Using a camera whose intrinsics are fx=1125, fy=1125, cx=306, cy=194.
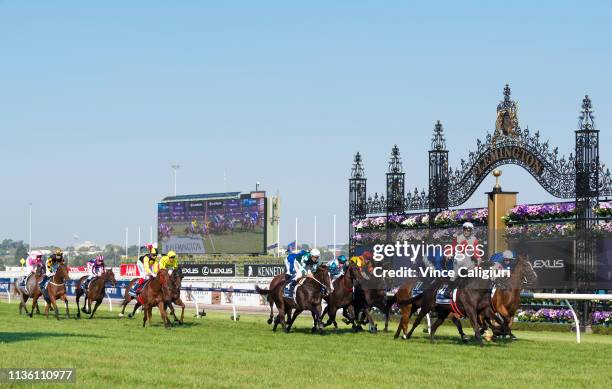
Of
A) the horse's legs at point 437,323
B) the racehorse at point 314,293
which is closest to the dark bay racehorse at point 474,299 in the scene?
the horse's legs at point 437,323

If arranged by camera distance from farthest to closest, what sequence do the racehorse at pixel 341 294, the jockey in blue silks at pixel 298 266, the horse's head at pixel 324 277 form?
the racehorse at pixel 341 294
the jockey in blue silks at pixel 298 266
the horse's head at pixel 324 277

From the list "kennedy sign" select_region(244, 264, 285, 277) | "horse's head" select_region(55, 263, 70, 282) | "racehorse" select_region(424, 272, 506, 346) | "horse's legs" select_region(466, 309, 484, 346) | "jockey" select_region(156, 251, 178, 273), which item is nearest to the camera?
"horse's legs" select_region(466, 309, 484, 346)

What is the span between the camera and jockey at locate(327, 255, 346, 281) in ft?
75.6

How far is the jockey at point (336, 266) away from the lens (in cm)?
2303

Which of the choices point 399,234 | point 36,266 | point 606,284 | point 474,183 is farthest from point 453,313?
point 36,266

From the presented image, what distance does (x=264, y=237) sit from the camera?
203 ft

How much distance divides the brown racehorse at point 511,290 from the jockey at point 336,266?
4063mm

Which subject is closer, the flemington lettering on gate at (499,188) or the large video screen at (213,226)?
the flemington lettering on gate at (499,188)

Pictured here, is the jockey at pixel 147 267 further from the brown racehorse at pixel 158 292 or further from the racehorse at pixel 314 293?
the racehorse at pixel 314 293

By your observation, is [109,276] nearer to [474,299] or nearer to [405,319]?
[405,319]

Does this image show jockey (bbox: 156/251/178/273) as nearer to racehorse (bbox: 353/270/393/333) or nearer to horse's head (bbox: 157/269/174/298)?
horse's head (bbox: 157/269/174/298)

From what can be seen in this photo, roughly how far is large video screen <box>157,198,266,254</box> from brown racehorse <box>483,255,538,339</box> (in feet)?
139

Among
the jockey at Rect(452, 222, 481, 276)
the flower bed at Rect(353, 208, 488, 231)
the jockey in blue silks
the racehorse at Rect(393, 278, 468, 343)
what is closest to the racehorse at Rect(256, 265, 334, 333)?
the jockey in blue silks

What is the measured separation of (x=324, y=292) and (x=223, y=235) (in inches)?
1648
